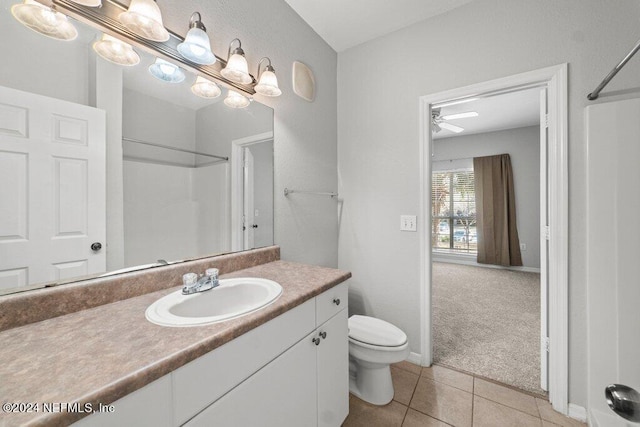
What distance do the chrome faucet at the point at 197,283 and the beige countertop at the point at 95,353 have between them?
0.13 metres

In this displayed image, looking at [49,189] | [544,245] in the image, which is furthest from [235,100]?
[544,245]

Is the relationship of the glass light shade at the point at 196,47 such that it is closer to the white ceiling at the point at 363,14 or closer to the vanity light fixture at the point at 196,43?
the vanity light fixture at the point at 196,43

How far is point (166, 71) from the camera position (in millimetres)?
1109

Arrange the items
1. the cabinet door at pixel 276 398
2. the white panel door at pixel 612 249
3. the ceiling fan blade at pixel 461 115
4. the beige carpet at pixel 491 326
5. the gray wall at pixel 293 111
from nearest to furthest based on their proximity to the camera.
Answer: the cabinet door at pixel 276 398 → the white panel door at pixel 612 249 → the gray wall at pixel 293 111 → the beige carpet at pixel 491 326 → the ceiling fan blade at pixel 461 115

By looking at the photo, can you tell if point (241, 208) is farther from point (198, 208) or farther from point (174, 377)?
point (174, 377)

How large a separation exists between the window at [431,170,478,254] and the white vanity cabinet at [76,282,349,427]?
4803 mm

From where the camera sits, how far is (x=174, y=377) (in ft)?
1.89

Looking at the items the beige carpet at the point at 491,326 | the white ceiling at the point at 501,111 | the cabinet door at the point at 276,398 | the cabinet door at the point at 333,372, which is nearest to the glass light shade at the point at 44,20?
the cabinet door at the point at 276,398

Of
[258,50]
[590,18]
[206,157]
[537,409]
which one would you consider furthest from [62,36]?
[537,409]

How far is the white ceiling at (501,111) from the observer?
314 cm

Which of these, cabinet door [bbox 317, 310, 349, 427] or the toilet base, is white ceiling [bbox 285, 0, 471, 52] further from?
the toilet base

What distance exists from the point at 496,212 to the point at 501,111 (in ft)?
6.23

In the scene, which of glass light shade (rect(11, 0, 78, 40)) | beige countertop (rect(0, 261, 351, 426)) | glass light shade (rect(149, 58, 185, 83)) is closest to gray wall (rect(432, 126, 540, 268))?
beige countertop (rect(0, 261, 351, 426))

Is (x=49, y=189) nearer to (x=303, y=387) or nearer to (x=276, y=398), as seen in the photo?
(x=276, y=398)
